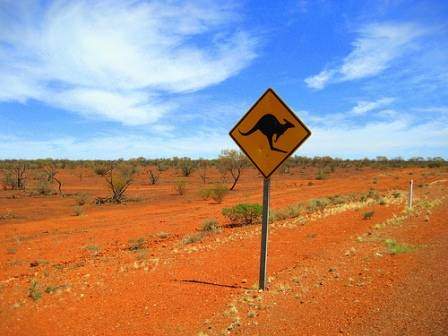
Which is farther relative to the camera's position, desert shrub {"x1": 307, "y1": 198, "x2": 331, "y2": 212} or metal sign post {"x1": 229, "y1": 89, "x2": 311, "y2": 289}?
desert shrub {"x1": 307, "y1": 198, "x2": 331, "y2": 212}

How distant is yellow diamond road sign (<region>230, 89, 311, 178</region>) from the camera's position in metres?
6.00

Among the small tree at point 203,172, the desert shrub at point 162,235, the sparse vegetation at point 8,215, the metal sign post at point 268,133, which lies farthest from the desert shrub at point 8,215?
the small tree at point 203,172

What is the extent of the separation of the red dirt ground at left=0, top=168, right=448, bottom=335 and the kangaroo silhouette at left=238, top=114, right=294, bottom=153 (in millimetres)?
2482

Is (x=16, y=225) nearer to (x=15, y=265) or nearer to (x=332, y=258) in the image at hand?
(x=15, y=265)

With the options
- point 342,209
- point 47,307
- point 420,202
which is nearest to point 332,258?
point 47,307

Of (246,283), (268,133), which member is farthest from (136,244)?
(268,133)

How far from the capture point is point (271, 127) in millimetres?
6117

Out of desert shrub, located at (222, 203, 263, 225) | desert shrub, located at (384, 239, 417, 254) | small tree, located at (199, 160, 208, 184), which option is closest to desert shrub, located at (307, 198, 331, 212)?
desert shrub, located at (222, 203, 263, 225)

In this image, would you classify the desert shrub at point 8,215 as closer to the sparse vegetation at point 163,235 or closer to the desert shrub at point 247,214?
the sparse vegetation at point 163,235

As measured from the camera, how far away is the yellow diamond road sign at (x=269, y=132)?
600 cm

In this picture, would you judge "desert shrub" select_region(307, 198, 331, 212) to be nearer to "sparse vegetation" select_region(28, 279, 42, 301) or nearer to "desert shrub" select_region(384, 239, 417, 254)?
"desert shrub" select_region(384, 239, 417, 254)

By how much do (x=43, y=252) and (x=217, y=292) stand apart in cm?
911

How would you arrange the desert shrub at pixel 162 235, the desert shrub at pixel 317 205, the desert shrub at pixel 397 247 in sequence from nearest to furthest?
the desert shrub at pixel 397 247
the desert shrub at pixel 162 235
the desert shrub at pixel 317 205

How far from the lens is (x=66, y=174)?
63.1 meters
